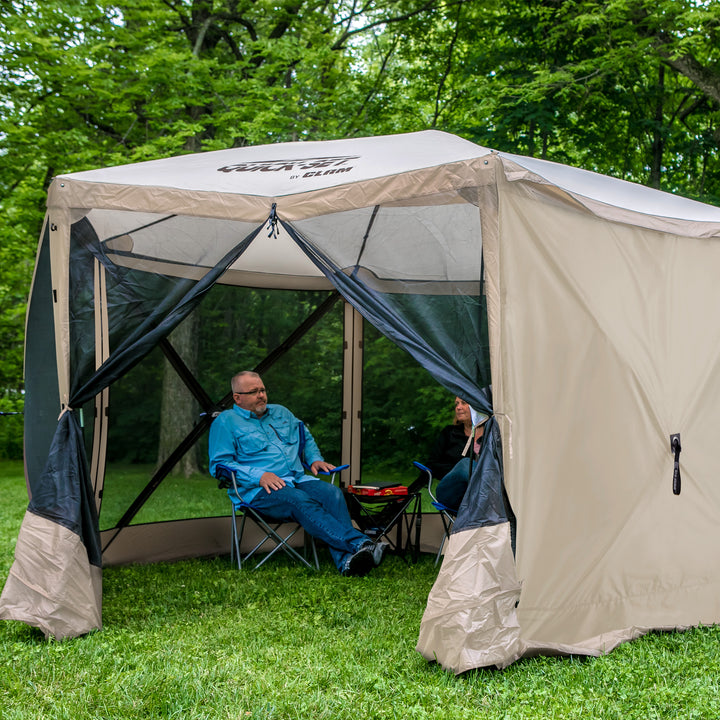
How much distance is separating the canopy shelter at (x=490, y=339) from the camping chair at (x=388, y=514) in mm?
1526

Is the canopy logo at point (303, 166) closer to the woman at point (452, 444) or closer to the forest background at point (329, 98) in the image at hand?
the forest background at point (329, 98)

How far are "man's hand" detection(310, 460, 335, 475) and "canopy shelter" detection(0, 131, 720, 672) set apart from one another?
154cm

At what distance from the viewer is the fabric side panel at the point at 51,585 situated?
3121 mm

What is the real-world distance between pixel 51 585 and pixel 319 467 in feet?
6.15

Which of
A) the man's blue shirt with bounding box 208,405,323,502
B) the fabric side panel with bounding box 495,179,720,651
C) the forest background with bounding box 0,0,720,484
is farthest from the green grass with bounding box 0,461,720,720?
the forest background with bounding box 0,0,720,484

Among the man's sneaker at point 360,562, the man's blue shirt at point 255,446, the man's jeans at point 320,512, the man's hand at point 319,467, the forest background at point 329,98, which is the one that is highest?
the forest background at point 329,98

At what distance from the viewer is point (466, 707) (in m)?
2.50

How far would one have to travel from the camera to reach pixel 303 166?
3744mm

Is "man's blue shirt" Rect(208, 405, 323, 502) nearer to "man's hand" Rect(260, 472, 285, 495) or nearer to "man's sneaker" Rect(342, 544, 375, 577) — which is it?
"man's hand" Rect(260, 472, 285, 495)

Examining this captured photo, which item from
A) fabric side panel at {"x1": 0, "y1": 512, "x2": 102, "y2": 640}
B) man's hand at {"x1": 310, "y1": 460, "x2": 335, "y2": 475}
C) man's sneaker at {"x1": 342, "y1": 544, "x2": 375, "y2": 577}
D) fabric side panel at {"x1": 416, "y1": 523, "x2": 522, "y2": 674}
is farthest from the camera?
man's hand at {"x1": 310, "y1": 460, "x2": 335, "y2": 475}

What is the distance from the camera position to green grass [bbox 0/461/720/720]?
8.14ft

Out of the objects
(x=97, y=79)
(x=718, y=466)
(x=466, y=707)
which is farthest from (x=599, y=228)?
(x=97, y=79)

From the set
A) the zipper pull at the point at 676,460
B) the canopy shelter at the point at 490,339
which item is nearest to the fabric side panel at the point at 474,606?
the canopy shelter at the point at 490,339

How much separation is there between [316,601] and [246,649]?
0.79 meters
